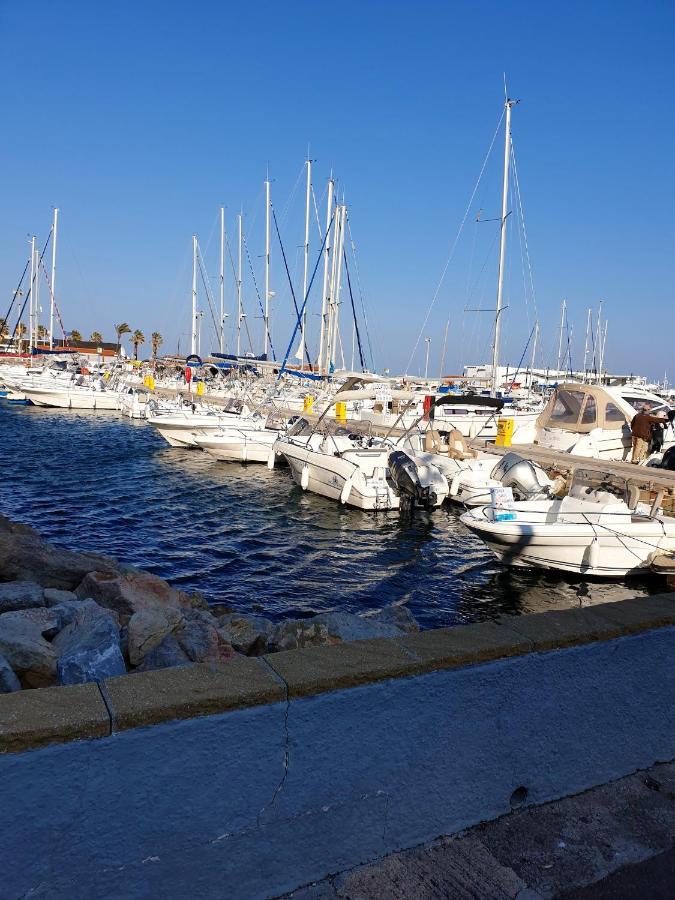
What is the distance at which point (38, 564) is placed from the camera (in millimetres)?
9008

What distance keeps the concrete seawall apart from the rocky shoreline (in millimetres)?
571

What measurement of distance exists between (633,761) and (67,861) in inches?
106

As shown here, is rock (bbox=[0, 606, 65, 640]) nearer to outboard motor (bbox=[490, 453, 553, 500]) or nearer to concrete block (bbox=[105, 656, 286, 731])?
concrete block (bbox=[105, 656, 286, 731])

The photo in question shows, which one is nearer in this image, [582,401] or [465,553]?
[465,553]

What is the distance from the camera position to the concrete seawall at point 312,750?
235 centimetres

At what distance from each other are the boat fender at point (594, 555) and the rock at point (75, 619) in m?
10.6

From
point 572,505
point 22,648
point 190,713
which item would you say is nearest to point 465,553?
point 572,505

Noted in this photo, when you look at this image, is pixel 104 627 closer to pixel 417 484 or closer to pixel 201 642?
pixel 201 642

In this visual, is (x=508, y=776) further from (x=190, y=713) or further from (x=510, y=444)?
(x=510, y=444)

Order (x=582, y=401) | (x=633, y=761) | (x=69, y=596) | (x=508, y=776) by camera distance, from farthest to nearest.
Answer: (x=582, y=401), (x=69, y=596), (x=633, y=761), (x=508, y=776)

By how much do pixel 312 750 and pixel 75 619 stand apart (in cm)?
370

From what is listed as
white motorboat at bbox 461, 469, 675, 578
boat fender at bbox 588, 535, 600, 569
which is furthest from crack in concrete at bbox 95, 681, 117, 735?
boat fender at bbox 588, 535, 600, 569

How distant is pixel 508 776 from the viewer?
10.5 feet

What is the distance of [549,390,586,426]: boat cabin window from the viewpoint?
82.6ft
